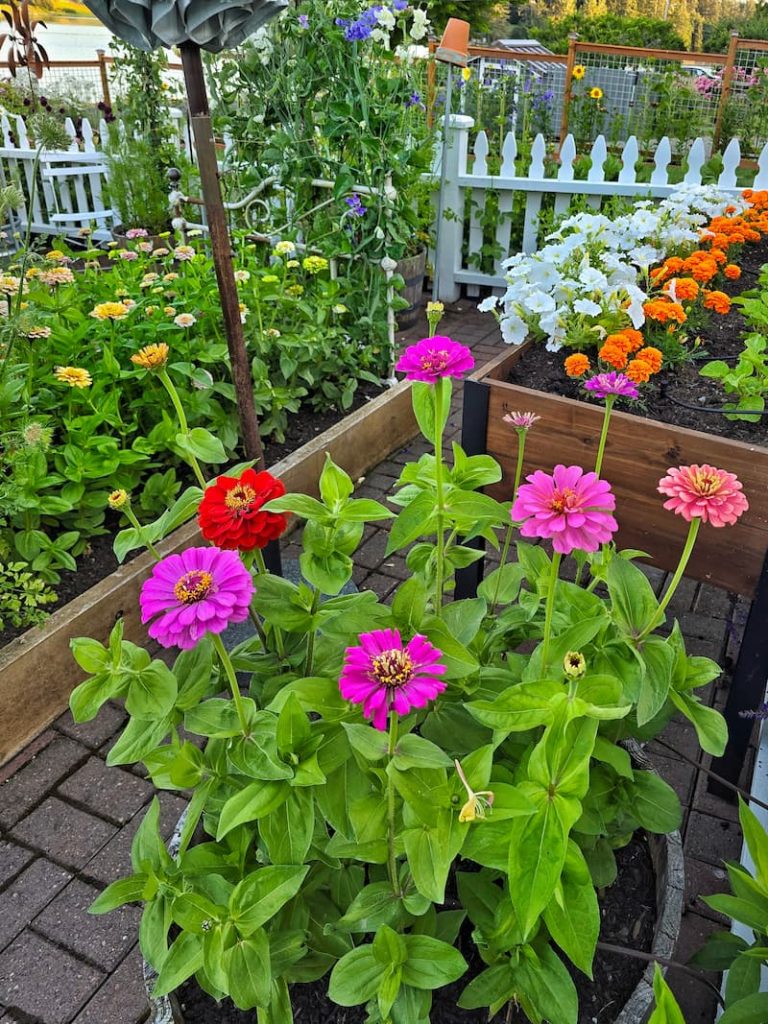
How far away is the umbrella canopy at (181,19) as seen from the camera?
1.62 meters

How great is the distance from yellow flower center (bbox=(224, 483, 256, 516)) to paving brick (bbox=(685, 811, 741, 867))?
1412 millimetres

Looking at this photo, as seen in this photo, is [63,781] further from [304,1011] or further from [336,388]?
[336,388]

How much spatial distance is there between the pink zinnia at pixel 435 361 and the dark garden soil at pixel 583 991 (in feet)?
2.92

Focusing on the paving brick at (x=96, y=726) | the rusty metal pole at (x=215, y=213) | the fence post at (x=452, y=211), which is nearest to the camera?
the rusty metal pole at (x=215, y=213)

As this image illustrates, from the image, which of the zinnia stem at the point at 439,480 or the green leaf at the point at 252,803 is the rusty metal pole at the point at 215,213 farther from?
the green leaf at the point at 252,803

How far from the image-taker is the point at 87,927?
1.73m

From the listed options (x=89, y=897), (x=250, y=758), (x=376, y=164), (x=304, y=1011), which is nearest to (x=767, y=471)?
(x=250, y=758)

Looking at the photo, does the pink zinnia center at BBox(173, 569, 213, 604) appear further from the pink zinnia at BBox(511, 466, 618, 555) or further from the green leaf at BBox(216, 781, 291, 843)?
the pink zinnia at BBox(511, 466, 618, 555)

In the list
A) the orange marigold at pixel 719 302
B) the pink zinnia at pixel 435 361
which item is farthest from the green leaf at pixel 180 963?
the orange marigold at pixel 719 302

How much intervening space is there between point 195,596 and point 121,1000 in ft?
3.72

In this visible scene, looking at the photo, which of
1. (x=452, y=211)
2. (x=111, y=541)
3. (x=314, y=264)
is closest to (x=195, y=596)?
(x=111, y=541)

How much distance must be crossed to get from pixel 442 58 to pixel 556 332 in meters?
2.44

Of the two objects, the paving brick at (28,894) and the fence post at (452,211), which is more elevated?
the fence post at (452,211)

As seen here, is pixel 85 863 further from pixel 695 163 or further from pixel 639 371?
pixel 695 163
